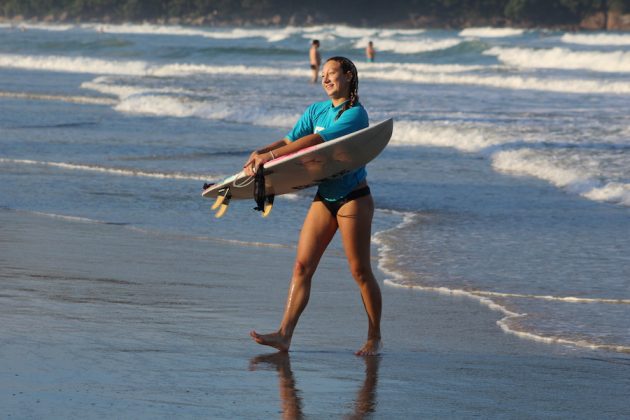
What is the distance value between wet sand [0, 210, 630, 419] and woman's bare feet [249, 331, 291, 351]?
0.05 meters

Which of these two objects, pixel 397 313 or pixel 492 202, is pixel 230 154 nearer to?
pixel 492 202

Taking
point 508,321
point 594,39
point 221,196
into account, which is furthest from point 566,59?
point 221,196

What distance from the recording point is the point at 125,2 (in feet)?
460

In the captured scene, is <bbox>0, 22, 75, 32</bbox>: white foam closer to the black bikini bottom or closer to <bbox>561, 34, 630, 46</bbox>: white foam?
<bbox>561, 34, 630, 46</bbox>: white foam

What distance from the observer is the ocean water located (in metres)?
8.36

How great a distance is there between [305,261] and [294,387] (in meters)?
0.91

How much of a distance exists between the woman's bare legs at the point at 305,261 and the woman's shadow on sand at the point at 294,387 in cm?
10

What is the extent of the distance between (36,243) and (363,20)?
126 meters

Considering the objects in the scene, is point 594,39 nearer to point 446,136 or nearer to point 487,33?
point 487,33

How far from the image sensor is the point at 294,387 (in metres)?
5.25

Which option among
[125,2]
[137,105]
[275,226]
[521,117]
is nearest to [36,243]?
[275,226]

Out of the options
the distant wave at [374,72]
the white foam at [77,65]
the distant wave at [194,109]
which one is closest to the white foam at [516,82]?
the distant wave at [374,72]

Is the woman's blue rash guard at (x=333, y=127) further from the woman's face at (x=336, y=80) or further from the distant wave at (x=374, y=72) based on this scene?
the distant wave at (x=374, y=72)

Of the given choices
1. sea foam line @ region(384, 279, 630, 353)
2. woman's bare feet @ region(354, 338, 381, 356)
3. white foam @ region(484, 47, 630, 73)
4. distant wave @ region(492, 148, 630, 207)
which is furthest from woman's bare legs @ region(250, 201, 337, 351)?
white foam @ region(484, 47, 630, 73)
